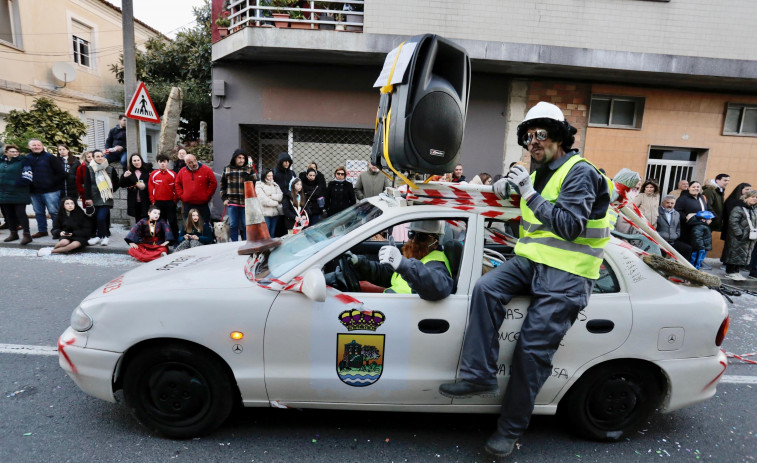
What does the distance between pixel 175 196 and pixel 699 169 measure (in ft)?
36.6

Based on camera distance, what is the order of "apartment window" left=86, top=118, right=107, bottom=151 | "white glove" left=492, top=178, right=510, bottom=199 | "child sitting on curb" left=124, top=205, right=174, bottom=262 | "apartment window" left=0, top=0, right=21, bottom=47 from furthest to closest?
"apartment window" left=86, top=118, right=107, bottom=151 → "apartment window" left=0, top=0, right=21, bottom=47 → "child sitting on curb" left=124, top=205, right=174, bottom=262 → "white glove" left=492, top=178, right=510, bottom=199

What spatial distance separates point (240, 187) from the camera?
795cm

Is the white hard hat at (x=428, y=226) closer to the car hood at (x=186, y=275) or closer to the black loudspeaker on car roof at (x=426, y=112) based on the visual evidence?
the black loudspeaker on car roof at (x=426, y=112)

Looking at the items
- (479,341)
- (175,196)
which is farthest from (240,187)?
(479,341)

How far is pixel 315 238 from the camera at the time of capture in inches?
117

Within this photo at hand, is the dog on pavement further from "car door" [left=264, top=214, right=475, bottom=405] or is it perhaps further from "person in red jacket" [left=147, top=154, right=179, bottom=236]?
"car door" [left=264, top=214, right=475, bottom=405]

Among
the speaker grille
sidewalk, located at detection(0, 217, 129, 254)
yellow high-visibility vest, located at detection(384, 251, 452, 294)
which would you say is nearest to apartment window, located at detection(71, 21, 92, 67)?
sidewalk, located at detection(0, 217, 129, 254)

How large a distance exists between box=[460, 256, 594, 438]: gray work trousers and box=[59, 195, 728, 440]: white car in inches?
3.9

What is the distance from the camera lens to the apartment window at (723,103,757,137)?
31.9 feet

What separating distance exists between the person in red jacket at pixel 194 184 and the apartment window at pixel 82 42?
46.2 feet

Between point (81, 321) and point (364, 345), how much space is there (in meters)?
1.70

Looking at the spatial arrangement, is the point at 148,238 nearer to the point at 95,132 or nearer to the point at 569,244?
the point at 569,244

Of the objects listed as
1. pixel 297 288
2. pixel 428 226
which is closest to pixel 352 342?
pixel 297 288

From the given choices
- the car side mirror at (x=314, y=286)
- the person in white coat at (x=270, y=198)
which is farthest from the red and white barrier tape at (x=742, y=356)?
the person in white coat at (x=270, y=198)
